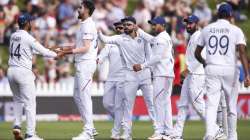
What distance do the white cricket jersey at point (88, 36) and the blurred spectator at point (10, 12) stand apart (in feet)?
41.9

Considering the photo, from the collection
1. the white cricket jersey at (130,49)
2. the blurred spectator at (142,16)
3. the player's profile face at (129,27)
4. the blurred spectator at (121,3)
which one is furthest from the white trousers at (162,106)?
the blurred spectator at (121,3)

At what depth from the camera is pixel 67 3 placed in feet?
114

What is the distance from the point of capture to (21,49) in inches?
793

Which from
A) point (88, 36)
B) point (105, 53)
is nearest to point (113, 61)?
point (105, 53)

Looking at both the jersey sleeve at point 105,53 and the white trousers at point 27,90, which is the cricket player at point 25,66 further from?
the jersey sleeve at point 105,53

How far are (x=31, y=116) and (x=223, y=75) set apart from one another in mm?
4265

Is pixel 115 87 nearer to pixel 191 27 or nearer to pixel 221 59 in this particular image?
pixel 191 27

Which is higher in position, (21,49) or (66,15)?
(66,15)

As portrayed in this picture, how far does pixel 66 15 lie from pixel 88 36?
554 inches

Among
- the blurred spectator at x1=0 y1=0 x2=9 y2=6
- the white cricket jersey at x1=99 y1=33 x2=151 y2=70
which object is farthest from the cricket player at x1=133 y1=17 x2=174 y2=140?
the blurred spectator at x1=0 y1=0 x2=9 y2=6

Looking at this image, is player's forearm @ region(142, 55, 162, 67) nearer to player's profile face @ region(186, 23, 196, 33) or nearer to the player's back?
player's profile face @ region(186, 23, 196, 33)

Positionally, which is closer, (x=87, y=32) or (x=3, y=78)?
(x=87, y=32)

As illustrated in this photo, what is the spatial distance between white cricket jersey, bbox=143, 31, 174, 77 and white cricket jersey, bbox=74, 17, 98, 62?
4.12ft

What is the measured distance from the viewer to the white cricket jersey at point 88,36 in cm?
2039
